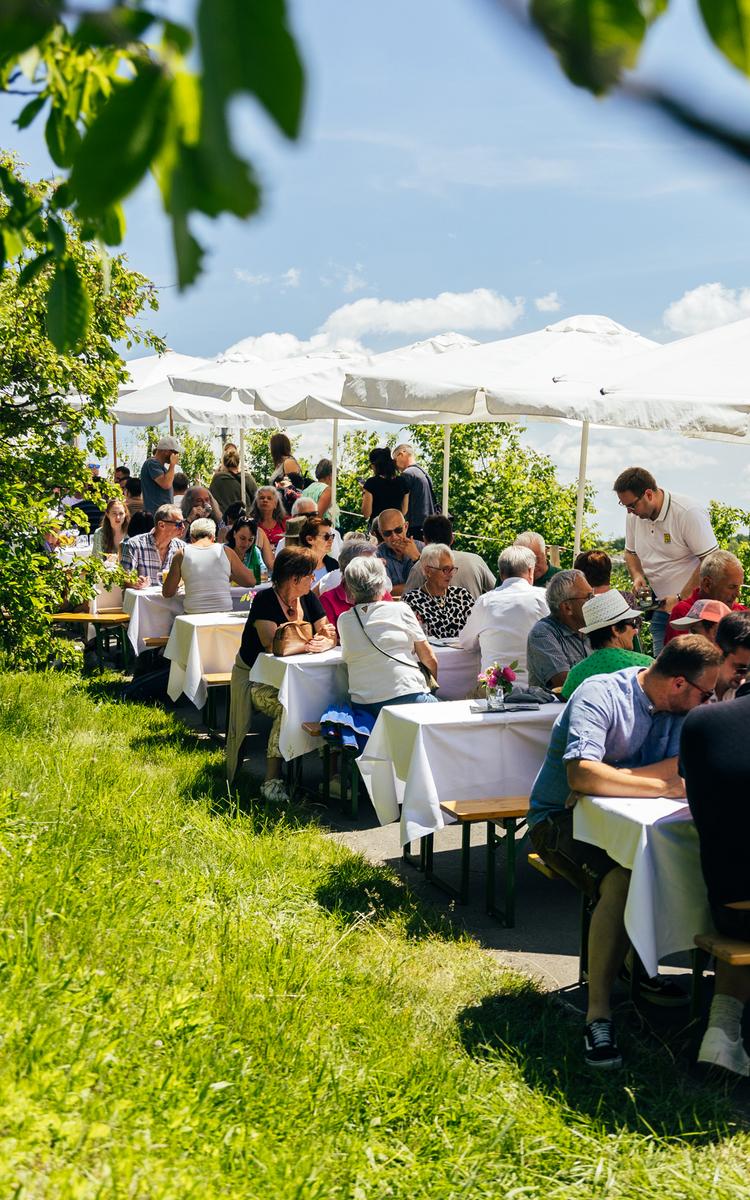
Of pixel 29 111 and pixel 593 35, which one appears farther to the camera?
pixel 29 111

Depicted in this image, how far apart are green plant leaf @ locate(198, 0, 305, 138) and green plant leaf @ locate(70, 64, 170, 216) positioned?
197 mm

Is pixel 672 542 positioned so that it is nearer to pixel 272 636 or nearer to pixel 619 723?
pixel 272 636

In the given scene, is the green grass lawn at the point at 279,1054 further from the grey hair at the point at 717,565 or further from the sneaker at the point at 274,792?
the grey hair at the point at 717,565

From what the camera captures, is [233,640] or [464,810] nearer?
[464,810]

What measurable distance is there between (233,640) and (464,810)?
4.11 metres

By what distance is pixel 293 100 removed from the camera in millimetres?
667

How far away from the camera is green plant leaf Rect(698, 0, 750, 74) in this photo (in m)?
0.79

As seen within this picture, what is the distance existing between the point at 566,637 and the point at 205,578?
158 inches

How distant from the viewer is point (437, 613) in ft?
27.8

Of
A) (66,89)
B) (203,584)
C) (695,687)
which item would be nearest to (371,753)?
(695,687)

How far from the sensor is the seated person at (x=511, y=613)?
7.34 m

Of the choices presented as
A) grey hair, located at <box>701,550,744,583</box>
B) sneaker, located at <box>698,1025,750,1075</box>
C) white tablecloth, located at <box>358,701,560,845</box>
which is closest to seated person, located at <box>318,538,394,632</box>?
white tablecloth, located at <box>358,701,560,845</box>

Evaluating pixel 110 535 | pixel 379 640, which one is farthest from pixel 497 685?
pixel 110 535

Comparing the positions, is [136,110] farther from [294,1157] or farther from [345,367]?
[345,367]
